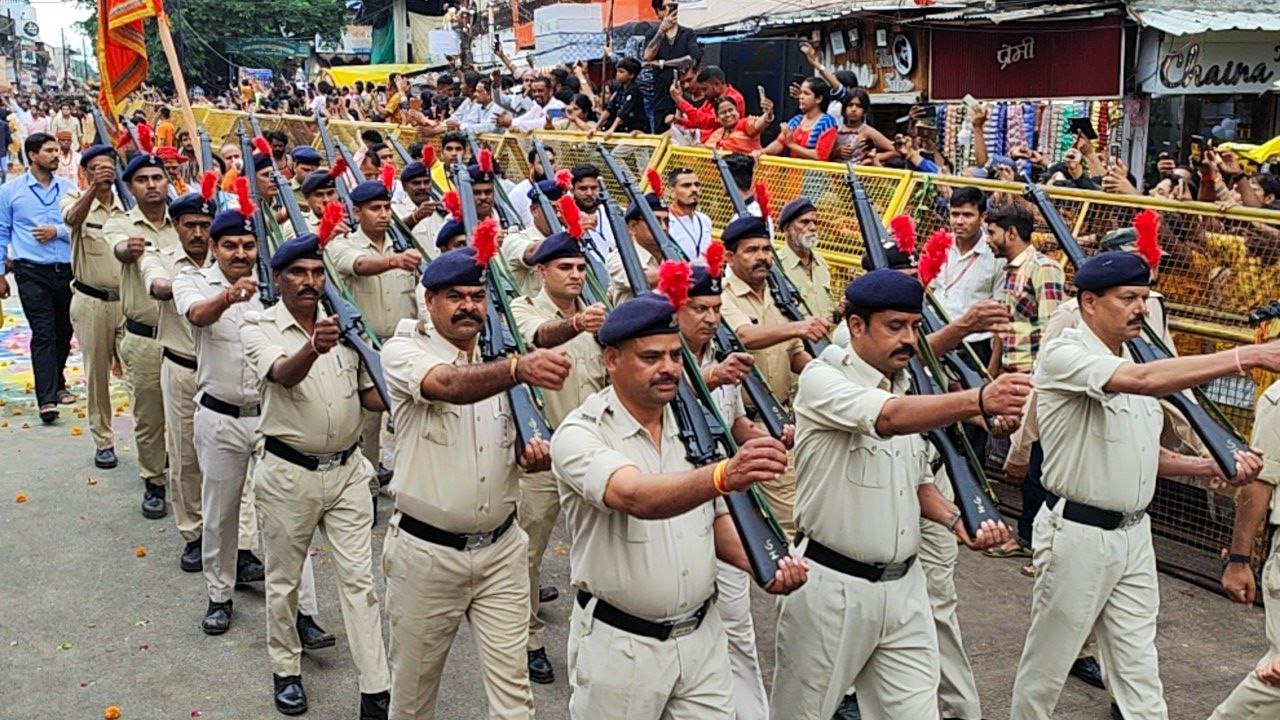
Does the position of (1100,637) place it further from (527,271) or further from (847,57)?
(847,57)

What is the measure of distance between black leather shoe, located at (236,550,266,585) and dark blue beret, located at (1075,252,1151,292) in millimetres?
4890

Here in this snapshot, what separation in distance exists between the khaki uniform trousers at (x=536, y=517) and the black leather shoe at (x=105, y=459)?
4.80 meters

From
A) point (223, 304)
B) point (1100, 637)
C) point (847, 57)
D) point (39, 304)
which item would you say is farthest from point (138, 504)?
point (847, 57)

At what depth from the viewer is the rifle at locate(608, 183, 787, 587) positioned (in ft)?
12.7

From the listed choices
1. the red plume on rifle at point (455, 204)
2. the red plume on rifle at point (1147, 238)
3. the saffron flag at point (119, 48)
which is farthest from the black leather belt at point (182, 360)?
the red plume on rifle at point (1147, 238)

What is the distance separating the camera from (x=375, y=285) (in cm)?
852

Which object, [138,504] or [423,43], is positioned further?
[423,43]

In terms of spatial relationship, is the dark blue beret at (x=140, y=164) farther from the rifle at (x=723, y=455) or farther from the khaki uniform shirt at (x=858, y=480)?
the khaki uniform shirt at (x=858, y=480)

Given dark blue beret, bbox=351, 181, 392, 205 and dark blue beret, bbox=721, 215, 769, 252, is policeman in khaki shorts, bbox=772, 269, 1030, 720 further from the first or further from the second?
dark blue beret, bbox=351, 181, 392, 205

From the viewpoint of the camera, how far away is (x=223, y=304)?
6.36 meters

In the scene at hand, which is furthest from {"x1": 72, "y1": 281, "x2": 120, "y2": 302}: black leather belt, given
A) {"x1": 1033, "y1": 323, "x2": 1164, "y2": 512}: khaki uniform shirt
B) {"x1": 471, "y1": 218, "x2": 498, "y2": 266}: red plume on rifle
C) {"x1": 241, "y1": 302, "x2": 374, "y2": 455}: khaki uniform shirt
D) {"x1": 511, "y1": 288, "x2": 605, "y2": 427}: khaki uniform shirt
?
{"x1": 1033, "y1": 323, "x2": 1164, "y2": 512}: khaki uniform shirt

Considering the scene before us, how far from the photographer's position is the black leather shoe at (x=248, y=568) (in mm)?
7398

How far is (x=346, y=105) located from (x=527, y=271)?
48.7ft

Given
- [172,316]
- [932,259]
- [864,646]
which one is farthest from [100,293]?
[864,646]
